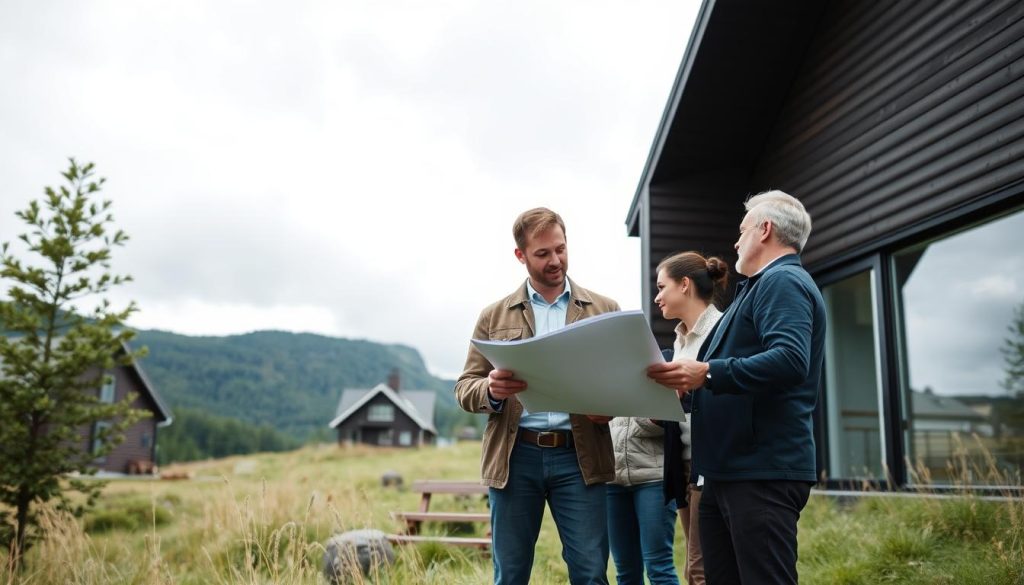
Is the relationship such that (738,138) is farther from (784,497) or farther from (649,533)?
(784,497)

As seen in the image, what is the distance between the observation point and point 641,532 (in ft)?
9.17

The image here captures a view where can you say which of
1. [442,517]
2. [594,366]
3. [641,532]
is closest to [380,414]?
[442,517]

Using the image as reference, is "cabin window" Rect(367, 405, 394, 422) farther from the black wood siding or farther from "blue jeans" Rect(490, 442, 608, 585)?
"blue jeans" Rect(490, 442, 608, 585)

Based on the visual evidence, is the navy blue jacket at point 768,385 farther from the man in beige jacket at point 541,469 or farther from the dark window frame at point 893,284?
the dark window frame at point 893,284

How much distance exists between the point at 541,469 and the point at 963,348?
19.4 feet

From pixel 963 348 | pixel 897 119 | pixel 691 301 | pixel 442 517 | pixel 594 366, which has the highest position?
pixel 897 119

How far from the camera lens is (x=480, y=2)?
45.7 ft

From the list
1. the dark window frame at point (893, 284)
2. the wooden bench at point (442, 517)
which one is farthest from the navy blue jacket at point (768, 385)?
the wooden bench at point (442, 517)

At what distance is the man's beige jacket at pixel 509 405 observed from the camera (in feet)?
7.64

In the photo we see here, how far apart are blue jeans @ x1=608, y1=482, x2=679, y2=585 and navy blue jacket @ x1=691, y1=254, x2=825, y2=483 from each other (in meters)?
0.81

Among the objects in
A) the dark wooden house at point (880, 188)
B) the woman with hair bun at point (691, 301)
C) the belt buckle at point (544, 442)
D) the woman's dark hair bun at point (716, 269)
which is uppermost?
the dark wooden house at point (880, 188)

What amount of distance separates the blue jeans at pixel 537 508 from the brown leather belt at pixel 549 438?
0.6 inches

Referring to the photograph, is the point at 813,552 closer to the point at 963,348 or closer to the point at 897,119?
the point at 897,119

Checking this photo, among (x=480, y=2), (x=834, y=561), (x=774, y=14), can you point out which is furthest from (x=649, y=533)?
(x=480, y=2)
